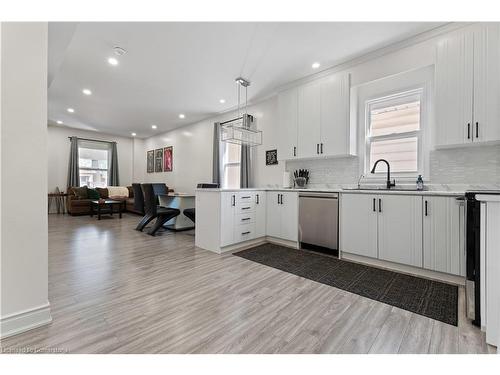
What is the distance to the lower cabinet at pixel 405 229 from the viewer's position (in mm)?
2160

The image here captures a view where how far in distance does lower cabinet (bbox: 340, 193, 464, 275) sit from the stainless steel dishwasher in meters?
0.11

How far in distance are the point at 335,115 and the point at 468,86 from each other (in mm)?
1398

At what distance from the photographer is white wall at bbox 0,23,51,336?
1.32 m

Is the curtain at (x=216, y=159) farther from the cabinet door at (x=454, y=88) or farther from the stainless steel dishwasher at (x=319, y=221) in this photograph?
the cabinet door at (x=454, y=88)

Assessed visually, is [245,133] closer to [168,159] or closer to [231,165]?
[231,165]

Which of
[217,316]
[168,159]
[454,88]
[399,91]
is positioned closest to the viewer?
[217,316]

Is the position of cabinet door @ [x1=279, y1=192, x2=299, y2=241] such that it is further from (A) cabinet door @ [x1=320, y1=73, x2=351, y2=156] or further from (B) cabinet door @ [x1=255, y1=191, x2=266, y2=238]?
(A) cabinet door @ [x1=320, y1=73, x2=351, y2=156]

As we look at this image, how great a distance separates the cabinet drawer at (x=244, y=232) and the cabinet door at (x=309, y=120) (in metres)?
1.44

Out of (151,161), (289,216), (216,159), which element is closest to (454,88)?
(289,216)

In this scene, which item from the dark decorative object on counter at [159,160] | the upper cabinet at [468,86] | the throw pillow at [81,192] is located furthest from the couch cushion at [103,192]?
the upper cabinet at [468,86]

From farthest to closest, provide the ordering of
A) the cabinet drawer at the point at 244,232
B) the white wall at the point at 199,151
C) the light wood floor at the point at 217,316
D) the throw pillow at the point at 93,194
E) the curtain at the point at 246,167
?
the throw pillow at the point at 93,194
the curtain at the point at 246,167
the white wall at the point at 199,151
the cabinet drawer at the point at 244,232
the light wood floor at the point at 217,316

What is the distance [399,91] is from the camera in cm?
297

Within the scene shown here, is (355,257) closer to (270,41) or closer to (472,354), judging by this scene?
(472,354)

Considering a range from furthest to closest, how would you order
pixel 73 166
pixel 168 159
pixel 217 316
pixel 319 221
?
pixel 168 159 → pixel 73 166 → pixel 319 221 → pixel 217 316
